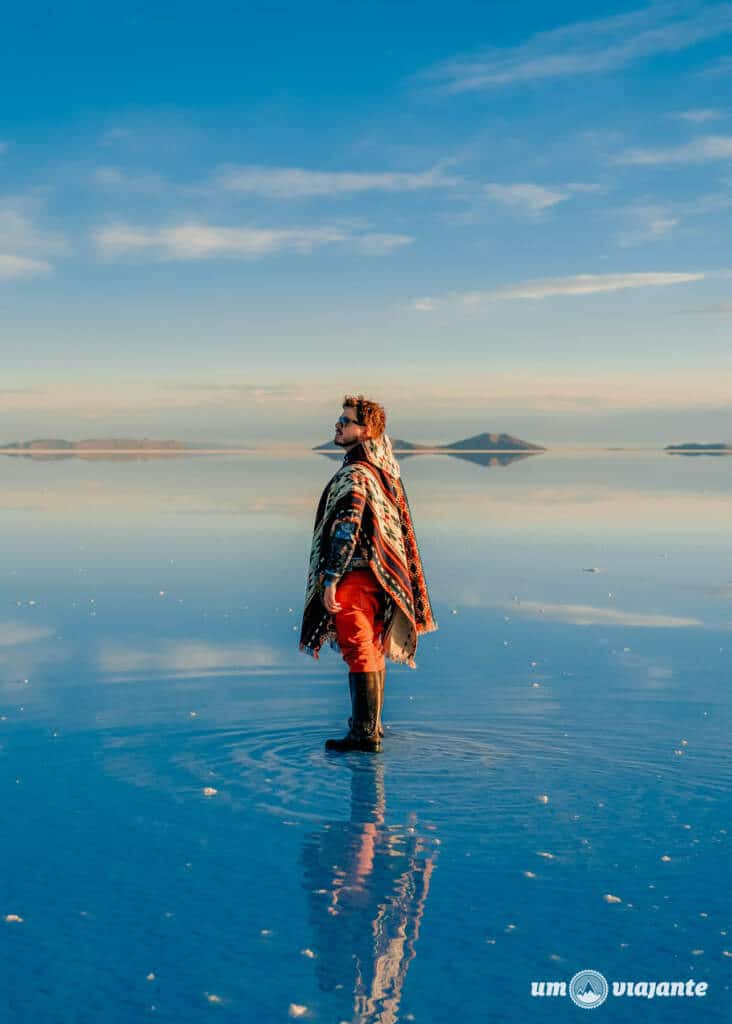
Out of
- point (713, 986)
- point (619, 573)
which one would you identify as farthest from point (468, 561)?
point (713, 986)

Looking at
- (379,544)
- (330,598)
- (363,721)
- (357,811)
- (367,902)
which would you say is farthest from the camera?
(379,544)

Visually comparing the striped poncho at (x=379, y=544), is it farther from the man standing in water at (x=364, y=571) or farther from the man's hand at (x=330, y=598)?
the man's hand at (x=330, y=598)

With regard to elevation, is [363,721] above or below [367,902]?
above

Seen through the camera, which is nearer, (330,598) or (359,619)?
(330,598)

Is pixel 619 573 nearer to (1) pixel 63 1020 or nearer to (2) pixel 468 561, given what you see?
(2) pixel 468 561

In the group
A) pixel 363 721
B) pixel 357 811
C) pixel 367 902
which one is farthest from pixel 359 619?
pixel 367 902

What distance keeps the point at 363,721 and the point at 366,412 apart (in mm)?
1774

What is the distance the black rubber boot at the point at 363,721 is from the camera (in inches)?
257

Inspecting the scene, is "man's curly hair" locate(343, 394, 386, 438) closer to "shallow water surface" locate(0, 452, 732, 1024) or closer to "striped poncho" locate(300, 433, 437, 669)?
"striped poncho" locate(300, 433, 437, 669)

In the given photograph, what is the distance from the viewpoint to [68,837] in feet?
16.7

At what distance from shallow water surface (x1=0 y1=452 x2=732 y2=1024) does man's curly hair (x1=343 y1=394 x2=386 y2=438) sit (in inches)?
70.9

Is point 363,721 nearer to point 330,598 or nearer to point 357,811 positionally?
point 330,598

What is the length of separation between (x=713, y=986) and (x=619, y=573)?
10.4 metres

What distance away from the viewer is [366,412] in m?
6.88
